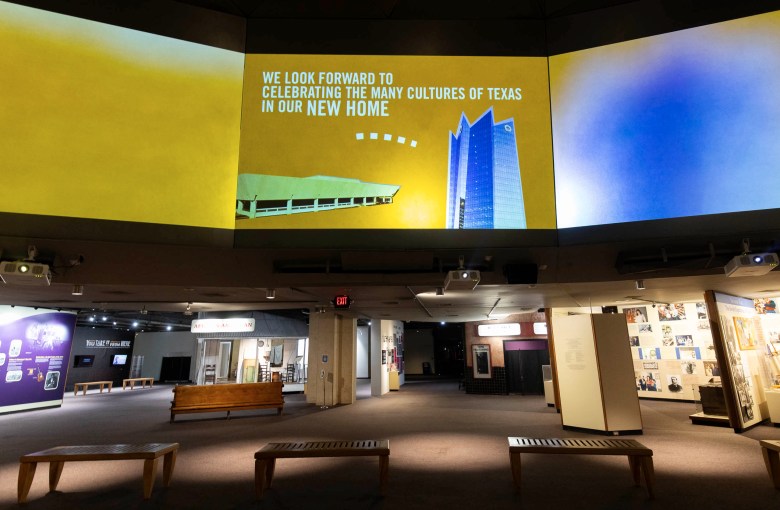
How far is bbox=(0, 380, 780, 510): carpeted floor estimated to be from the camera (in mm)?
4367

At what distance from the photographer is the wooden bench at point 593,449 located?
445 centimetres

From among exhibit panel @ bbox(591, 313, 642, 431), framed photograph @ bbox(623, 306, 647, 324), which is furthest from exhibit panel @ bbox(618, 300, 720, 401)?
exhibit panel @ bbox(591, 313, 642, 431)

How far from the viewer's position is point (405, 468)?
5562mm

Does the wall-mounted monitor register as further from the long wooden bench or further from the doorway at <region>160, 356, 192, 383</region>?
the long wooden bench

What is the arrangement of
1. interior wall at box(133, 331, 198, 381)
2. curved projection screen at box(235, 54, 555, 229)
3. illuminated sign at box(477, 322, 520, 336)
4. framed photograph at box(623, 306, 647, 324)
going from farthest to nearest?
interior wall at box(133, 331, 198, 381) → illuminated sign at box(477, 322, 520, 336) → framed photograph at box(623, 306, 647, 324) → curved projection screen at box(235, 54, 555, 229)

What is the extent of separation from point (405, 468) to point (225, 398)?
6408mm

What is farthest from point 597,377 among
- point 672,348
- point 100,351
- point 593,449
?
point 100,351

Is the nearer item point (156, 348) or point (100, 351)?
point (100, 351)

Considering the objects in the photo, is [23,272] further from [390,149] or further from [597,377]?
[597,377]

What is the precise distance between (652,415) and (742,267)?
7240 mm

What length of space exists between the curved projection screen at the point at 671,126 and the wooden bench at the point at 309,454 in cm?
330

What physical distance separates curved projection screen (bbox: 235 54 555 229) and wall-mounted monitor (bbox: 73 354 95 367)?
21292 millimetres

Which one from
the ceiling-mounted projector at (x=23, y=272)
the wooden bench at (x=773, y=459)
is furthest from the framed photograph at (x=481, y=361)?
the ceiling-mounted projector at (x=23, y=272)

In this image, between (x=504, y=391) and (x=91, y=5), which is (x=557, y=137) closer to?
(x=91, y=5)
